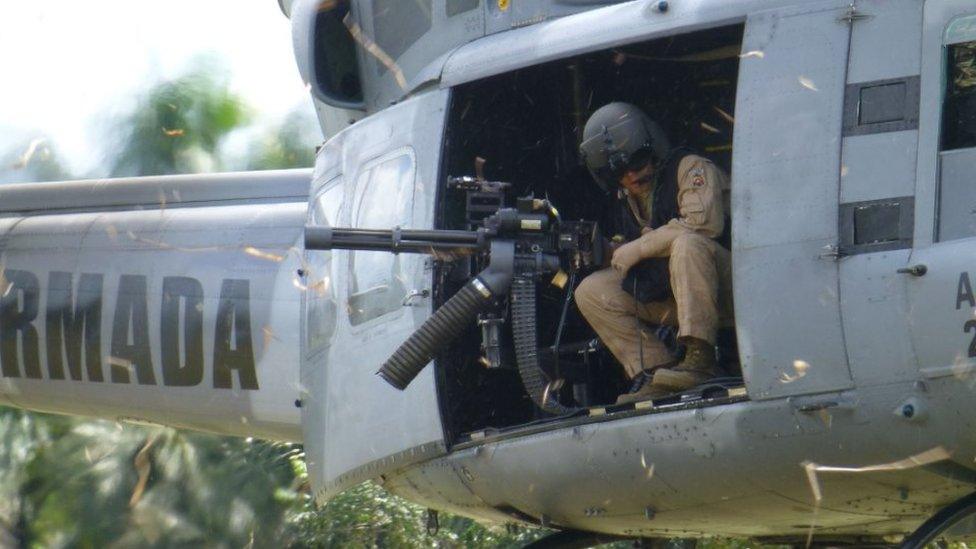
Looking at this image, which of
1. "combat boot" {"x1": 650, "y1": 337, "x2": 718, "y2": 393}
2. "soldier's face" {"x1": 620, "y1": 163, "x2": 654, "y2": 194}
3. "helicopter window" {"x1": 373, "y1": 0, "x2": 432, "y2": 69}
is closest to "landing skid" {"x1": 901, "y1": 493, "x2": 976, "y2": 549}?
"combat boot" {"x1": 650, "y1": 337, "x2": 718, "y2": 393}

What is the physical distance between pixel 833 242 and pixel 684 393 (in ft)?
2.36

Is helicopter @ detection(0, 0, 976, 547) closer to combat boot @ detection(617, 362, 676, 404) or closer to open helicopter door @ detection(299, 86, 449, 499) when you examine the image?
open helicopter door @ detection(299, 86, 449, 499)

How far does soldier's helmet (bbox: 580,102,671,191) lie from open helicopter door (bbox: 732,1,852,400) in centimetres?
62

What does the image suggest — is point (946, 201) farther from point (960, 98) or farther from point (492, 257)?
point (492, 257)

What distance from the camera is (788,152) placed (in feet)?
17.0

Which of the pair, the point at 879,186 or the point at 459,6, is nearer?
the point at 879,186

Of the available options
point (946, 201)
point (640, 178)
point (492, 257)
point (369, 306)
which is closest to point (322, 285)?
point (369, 306)

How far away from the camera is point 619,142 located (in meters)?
5.89

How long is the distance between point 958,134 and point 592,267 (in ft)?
5.40

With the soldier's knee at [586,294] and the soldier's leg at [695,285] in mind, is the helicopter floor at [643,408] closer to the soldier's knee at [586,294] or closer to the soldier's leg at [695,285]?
the soldier's leg at [695,285]

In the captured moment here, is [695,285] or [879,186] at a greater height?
[879,186]

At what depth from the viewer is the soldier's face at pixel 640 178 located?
5.98m

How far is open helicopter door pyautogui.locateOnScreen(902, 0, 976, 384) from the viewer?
4.82 metres

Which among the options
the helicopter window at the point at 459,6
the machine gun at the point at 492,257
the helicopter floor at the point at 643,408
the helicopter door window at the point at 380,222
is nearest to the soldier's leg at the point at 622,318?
the machine gun at the point at 492,257
